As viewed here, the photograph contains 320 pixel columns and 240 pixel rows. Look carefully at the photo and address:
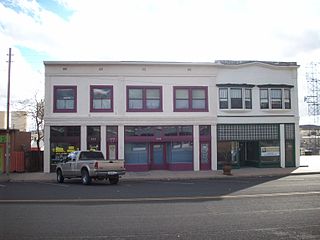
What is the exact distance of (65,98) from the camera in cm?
3133

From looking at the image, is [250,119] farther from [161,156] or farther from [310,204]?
[310,204]

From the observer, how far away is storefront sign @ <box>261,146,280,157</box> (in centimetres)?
3350

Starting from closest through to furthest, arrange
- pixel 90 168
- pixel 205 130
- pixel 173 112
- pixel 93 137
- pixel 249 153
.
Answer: pixel 90 168 → pixel 93 137 → pixel 173 112 → pixel 205 130 → pixel 249 153

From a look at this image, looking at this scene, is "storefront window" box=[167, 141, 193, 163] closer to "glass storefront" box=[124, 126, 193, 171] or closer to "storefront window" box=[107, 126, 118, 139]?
"glass storefront" box=[124, 126, 193, 171]

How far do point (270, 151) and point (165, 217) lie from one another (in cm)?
2440

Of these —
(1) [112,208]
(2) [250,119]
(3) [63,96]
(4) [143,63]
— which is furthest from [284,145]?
(1) [112,208]

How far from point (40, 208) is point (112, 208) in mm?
2151

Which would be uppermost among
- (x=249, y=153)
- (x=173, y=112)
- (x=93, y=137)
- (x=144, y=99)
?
(x=144, y=99)

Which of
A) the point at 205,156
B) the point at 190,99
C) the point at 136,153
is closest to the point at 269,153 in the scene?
the point at 205,156

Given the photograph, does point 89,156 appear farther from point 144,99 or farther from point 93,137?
point 144,99

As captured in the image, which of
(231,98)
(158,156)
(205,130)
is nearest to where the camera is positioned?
(158,156)

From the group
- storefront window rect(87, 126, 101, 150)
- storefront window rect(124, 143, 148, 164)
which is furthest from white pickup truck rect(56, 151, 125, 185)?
storefront window rect(124, 143, 148, 164)

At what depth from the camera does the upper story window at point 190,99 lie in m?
32.4

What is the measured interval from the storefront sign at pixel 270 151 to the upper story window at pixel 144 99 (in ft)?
29.0
